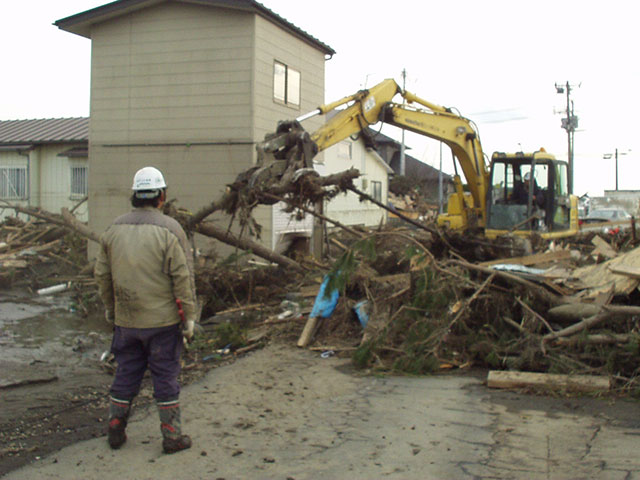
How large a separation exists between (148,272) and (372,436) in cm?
200

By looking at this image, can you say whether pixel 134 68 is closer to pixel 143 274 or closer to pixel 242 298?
pixel 242 298

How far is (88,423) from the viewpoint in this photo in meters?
5.10

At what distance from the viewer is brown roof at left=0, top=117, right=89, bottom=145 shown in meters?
22.1

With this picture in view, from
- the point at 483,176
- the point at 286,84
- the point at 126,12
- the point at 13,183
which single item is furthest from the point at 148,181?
the point at 13,183

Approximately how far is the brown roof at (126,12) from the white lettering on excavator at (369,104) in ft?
17.0

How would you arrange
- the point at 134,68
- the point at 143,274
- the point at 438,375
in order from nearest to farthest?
the point at 143,274
the point at 438,375
the point at 134,68

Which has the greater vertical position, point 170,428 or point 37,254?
point 37,254

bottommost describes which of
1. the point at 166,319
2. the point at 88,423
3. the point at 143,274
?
the point at 88,423

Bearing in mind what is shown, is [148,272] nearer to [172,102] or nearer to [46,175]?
[172,102]

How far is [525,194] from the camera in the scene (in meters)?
13.1

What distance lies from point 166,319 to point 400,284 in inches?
168

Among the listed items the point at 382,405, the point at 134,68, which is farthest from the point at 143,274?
the point at 134,68

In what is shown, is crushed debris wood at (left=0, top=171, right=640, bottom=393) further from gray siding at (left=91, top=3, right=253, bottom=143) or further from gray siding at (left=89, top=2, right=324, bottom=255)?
gray siding at (left=91, top=3, right=253, bottom=143)

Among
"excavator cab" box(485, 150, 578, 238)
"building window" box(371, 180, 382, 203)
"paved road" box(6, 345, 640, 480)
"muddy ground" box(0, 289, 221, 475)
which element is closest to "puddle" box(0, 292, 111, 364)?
"muddy ground" box(0, 289, 221, 475)
